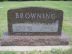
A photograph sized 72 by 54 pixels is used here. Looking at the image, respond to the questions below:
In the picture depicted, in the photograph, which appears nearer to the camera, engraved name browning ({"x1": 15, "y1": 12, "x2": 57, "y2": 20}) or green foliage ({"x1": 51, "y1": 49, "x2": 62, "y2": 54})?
green foliage ({"x1": 51, "y1": 49, "x2": 62, "y2": 54})

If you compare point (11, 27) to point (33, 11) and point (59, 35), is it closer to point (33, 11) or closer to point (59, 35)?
point (33, 11)

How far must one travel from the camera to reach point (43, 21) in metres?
6.09

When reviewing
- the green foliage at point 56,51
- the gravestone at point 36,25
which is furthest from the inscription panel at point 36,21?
the green foliage at point 56,51

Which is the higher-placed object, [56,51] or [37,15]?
[37,15]

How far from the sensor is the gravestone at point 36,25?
5.98 meters

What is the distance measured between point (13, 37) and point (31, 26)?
1.50ft

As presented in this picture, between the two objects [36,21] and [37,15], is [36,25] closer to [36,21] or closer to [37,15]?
[36,21]

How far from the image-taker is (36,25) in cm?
610

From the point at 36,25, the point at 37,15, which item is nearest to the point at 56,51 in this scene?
the point at 36,25

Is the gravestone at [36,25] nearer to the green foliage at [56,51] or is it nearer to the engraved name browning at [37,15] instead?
the engraved name browning at [37,15]

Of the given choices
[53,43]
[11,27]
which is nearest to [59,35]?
[53,43]

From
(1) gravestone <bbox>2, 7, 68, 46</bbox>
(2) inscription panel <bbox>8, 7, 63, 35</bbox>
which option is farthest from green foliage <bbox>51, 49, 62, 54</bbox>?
(2) inscription panel <bbox>8, 7, 63, 35</bbox>

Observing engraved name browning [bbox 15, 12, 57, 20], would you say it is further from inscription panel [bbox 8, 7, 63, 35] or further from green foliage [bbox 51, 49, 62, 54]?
green foliage [bbox 51, 49, 62, 54]

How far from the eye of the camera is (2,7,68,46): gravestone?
598 centimetres
